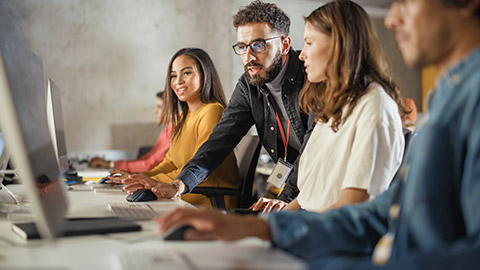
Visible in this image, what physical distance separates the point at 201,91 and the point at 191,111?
0.14m

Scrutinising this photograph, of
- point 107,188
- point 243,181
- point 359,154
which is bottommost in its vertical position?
point 243,181

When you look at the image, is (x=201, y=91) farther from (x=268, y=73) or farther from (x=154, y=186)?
(x=154, y=186)

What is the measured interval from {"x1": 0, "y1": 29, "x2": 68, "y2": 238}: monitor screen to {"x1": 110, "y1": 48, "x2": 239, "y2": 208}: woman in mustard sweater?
4.62ft

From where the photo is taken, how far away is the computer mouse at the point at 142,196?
5.61 feet

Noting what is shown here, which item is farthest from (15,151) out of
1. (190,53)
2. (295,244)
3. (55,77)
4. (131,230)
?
(55,77)

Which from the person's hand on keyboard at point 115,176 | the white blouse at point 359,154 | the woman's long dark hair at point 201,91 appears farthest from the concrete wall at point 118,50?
the white blouse at point 359,154

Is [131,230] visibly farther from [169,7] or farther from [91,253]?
[169,7]

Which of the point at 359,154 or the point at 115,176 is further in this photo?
the point at 115,176

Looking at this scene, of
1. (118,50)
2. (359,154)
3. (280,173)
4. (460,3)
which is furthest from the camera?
(118,50)

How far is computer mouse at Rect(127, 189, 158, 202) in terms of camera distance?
171 centimetres

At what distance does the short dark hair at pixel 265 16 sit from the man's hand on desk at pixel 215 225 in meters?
1.69

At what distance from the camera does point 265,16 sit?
7.97ft

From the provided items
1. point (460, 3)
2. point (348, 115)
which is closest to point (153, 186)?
point (348, 115)

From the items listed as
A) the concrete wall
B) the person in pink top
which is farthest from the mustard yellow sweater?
the concrete wall
